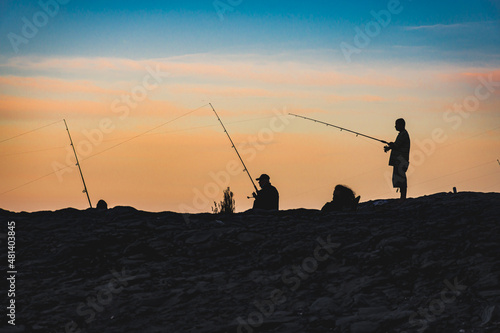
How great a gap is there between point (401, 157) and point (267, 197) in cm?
296

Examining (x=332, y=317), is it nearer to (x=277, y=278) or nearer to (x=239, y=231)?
(x=277, y=278)

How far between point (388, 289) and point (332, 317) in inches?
43.8

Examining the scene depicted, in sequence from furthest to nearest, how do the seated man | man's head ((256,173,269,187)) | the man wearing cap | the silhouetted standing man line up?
the silhouetted standing man
the man wearing cap
man's head ((256,173,269,187))
the seated man

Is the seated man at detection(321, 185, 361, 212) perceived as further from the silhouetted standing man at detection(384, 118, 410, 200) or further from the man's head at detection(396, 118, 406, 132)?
the man's head at detection(396, 118, 406, 132)

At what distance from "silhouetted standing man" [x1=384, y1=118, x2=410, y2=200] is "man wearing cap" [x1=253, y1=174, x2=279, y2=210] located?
256 cm

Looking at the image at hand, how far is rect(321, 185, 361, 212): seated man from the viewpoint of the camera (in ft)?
44.4

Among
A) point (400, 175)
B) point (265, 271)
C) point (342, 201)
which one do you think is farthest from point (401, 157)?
point (265, 271)

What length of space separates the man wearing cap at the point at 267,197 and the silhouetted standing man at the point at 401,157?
2561 millimetres

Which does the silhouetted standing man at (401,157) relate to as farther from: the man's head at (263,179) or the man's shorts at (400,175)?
the man's head at (263,179)

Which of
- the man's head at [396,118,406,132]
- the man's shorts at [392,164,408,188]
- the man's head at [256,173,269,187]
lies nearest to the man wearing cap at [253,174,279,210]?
the man's head at [256,173,269,187]

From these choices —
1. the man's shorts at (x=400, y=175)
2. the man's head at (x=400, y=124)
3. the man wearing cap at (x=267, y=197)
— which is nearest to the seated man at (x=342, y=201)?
the man wearing cap at (x=267, y=197)

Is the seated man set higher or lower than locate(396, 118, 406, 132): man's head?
lower

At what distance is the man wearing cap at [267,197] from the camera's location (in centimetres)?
1406

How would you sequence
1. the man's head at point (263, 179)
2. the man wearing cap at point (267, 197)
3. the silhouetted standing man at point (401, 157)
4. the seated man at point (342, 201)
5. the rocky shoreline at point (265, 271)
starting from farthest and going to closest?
the silhouetted standing man at point (401, 157) → the man wearing cap at point (267, 197) → the man's head at point (263, 179) → the seated man at point (342, 201) → the rocky shoreline at point (265, 271)
